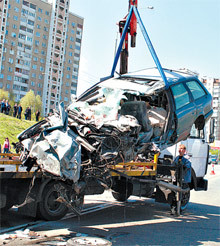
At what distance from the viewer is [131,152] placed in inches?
246

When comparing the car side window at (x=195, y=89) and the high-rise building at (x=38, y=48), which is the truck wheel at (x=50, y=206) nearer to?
the car side window at (x=195, y=89)

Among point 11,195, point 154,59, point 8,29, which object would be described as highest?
point 8,29

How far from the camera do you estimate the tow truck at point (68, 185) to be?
5523 millimetres

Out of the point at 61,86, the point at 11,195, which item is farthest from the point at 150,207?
the point at 61,86

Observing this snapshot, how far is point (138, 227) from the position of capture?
6.80 meters

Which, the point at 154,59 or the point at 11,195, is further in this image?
the point at 154,59

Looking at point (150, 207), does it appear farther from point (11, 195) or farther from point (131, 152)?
point (11, 195)

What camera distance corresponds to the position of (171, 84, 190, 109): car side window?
7.75 metres

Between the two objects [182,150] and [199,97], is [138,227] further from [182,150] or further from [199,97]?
[199,97]

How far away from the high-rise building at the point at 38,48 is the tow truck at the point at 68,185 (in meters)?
74.4

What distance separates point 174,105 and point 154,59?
1.16 meters

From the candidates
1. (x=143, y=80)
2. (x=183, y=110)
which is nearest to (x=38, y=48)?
(x=143, y=80)

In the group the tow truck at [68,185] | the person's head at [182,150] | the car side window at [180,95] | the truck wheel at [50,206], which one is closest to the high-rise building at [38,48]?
the person's head at [182,150]

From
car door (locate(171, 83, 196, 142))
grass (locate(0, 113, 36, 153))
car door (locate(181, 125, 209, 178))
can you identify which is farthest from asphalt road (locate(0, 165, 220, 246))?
grass (locate(0, 113, 36, 153))
